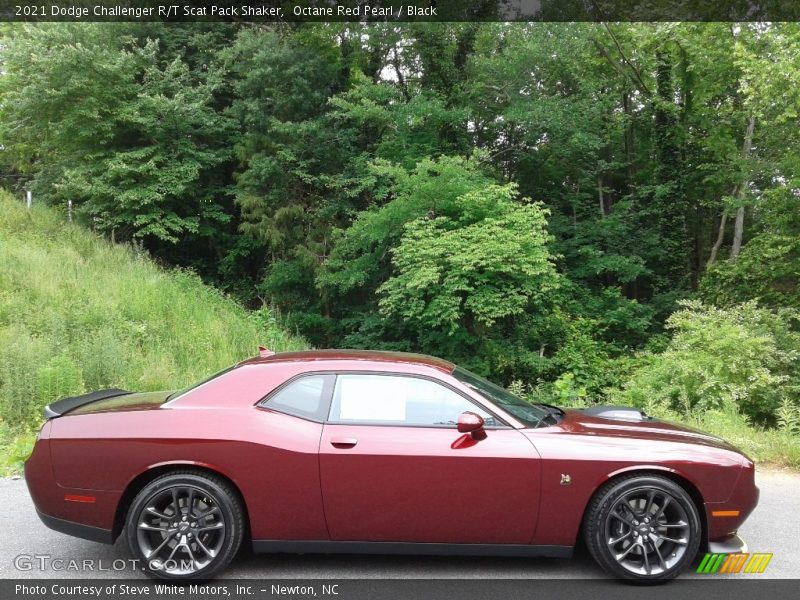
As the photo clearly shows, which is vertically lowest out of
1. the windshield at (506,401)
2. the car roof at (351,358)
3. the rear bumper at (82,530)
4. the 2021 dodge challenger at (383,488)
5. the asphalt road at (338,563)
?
the asphalt road at (338,563)

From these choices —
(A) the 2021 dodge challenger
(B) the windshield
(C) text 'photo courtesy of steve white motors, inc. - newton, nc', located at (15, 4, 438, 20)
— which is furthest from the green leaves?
(A) the 2021 dodge challenger

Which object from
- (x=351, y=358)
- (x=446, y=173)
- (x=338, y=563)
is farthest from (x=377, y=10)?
(x=338, y=563)

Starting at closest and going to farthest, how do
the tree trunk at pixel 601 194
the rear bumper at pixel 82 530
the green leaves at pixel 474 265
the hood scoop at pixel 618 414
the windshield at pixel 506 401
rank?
the rear bumper at pixel 82 530
the windshield at pixel 506 401
the hood scoop at pixel 618 414
the green leaves at pixel 474 265
the tree trunk at pixel 601 194

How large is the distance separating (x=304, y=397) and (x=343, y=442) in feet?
1.46

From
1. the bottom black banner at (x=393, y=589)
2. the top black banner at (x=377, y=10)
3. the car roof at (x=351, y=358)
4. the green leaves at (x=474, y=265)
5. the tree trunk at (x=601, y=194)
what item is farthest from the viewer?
the tree trunk at (x=601, y=194)

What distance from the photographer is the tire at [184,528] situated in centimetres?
380

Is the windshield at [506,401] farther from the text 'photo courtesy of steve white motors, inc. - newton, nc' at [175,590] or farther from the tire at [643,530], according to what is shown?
the text 'photo courtesy of steve white motors, inc. - newton, nc' at [175,590]

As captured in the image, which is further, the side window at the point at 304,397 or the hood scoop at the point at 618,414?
the hood scoop at the point at 618,414

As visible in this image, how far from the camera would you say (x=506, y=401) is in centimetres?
437

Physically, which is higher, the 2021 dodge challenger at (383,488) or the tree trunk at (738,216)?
the tree trunk at (738,216)

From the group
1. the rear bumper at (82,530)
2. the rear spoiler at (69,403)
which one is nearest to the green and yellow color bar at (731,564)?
the rear bumper at (82,530)

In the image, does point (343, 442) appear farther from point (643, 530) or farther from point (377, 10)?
point (377, 10)

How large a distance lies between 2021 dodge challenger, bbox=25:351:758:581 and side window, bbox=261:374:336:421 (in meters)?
0.03

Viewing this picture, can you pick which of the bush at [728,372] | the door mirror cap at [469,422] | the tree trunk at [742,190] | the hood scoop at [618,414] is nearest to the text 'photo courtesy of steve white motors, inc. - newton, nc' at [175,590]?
the door mirror cap at [469,422]
